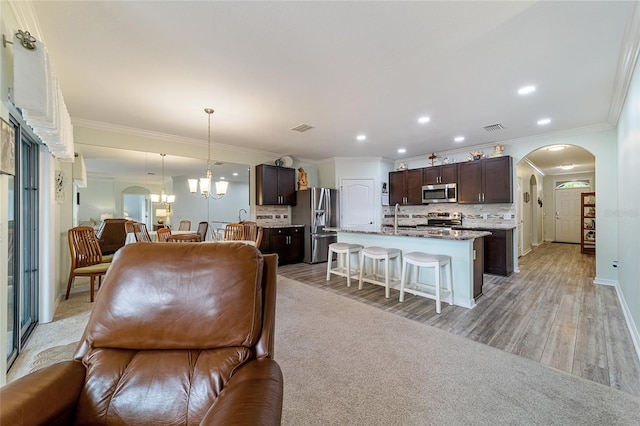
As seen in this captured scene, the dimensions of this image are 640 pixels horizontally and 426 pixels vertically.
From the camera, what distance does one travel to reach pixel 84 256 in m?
3.43

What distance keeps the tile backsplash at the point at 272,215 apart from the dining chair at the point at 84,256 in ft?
9.05

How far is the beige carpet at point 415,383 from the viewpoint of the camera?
1.51m

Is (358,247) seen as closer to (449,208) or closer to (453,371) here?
(453,371)

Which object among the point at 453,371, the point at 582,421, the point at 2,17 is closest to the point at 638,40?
the point at 582,421

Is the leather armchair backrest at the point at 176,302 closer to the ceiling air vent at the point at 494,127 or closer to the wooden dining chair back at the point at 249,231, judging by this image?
the wooden dining chair back at the point at 249,231

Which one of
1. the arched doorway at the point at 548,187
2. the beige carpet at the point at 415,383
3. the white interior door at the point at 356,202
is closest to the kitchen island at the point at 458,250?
the beige carpet at the point at 415,383

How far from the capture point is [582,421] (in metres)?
1.47

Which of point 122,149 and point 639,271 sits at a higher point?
point 122,149

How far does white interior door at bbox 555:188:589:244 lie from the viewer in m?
8.72

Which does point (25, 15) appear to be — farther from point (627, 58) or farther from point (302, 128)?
point (627, 58)

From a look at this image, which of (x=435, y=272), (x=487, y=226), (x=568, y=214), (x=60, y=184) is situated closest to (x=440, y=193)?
(x=487, y=226)

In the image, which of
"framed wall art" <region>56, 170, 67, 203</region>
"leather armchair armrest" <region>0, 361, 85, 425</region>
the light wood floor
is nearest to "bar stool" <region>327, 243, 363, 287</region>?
the light wood floor

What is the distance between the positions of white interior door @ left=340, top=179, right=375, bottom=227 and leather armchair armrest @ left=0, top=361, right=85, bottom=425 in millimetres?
5712

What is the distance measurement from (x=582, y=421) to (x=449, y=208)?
4787 mm
